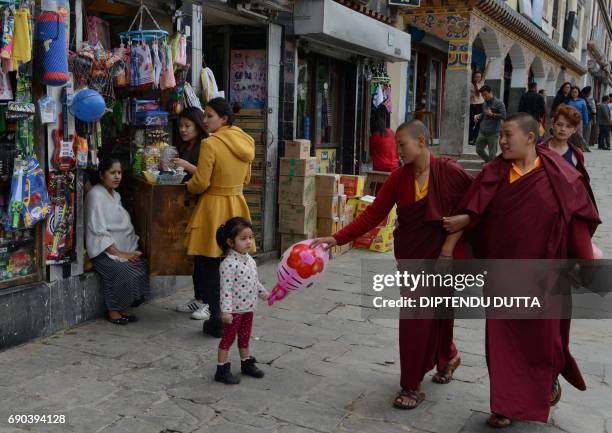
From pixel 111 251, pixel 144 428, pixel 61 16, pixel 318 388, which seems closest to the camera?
pixel 144 428

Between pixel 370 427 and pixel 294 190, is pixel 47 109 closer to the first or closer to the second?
pixel 370 427

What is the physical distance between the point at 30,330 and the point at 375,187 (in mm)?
6082

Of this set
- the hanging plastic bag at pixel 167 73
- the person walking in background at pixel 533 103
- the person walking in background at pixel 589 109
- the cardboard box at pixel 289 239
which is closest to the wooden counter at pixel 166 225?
the hanging plastic bag at pixel 167 73

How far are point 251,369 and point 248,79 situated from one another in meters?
4.05

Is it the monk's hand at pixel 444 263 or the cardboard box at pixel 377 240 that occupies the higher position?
the monk's hand at pixel 444 263

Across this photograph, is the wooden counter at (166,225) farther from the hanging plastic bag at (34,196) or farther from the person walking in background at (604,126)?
the person walking in background at (604,126)

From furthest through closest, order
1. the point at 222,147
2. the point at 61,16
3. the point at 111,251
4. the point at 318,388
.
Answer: the point at 111,251
the point at 222,147
the point at 61,16
the point at 318,388

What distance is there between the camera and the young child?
4.11 metres

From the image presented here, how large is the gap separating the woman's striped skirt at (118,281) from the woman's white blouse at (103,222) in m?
0.06

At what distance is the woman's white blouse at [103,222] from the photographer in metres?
5.15

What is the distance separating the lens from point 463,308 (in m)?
6.07

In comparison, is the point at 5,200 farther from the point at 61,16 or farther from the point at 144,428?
the point at 144,428

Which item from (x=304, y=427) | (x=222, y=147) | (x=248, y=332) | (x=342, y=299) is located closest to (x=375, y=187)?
(x=342, y=299)

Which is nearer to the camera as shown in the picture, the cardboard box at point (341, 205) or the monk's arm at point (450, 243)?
the monk's arm at point (450, 243)
